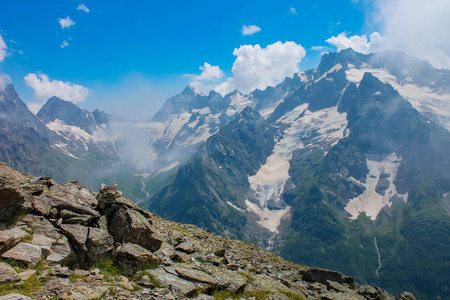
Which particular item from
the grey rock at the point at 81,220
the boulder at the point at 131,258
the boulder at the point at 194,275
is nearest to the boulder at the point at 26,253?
the grey rock at the point at 81,220

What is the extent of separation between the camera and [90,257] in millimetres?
17125

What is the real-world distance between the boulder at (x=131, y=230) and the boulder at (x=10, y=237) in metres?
5.65

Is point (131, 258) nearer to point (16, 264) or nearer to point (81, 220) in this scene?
point (81, 220)

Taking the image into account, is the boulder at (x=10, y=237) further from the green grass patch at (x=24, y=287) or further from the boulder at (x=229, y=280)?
the boulder at (x=229, y=280)

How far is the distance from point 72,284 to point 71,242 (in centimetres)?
381

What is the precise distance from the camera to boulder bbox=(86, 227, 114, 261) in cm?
1728

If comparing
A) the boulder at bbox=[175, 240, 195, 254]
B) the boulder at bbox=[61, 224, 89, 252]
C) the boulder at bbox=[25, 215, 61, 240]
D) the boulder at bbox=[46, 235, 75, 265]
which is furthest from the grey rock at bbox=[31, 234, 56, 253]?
the boulder at bbox=[175, 240, 195, 254]

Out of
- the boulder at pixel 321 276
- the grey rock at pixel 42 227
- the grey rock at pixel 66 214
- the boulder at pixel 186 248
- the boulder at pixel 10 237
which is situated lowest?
the boulder at pixel 10 237

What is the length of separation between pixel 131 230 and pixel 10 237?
7354 millimetres

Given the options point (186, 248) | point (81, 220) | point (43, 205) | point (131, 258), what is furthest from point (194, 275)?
point (43, 205)

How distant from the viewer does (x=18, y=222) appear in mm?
16797

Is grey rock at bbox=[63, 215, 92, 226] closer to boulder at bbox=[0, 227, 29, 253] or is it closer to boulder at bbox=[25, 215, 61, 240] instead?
boulder at bbox=[25, 215, 61, 240]

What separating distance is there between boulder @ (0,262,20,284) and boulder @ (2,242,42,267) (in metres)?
0.79

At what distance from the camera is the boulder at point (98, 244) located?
1728cm
